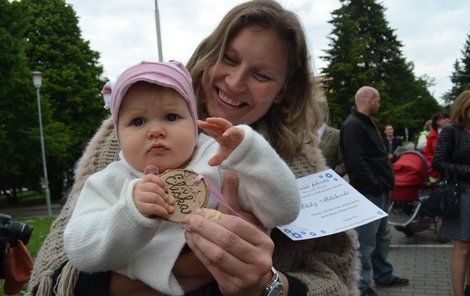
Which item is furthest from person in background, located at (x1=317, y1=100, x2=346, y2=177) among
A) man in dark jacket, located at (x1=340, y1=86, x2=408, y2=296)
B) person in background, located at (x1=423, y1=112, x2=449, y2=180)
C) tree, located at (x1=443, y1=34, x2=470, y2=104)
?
tree, located at (x1=443, y1=34, x2=470, y2=104)

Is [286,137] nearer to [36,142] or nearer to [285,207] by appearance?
[285,207]

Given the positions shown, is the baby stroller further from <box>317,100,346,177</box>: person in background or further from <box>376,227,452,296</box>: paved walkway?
<box>317,100,346,177</box>: person in background

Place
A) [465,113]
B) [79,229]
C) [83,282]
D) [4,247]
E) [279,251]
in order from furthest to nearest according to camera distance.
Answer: [465,113]
[4,247]
[279,251]
[83,282]
[79,229]

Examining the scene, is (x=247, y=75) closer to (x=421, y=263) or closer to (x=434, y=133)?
(x=421, y=263)

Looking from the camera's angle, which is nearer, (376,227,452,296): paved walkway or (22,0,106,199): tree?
(376,227,452,296): paved walkway

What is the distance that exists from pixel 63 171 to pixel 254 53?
31.7 metres

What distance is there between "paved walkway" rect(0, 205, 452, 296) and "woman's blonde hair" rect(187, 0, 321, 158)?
452 cm

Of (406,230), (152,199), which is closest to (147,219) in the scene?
(152,199)

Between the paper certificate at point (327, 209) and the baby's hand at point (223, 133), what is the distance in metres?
0.52

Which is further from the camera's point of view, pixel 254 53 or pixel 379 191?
pixel 379 191

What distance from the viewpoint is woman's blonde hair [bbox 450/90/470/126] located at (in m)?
5.01

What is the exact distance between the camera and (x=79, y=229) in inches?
54.9

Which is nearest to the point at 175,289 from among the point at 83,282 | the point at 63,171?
the point at 83,282

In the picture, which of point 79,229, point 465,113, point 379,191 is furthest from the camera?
point 379,191
